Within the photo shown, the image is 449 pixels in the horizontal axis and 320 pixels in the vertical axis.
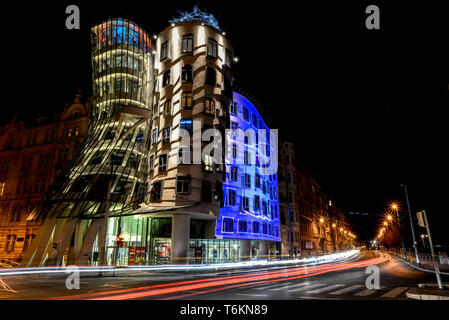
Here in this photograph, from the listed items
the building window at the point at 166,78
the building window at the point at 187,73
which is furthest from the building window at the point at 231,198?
the building window at the point at 166,78

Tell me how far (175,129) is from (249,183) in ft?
49.5

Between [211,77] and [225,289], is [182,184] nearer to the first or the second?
[211,77]

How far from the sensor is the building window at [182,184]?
31.3m

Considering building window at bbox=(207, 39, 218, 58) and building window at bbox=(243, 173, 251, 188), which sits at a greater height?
building window at bbox=(207, 39, 218, 58)

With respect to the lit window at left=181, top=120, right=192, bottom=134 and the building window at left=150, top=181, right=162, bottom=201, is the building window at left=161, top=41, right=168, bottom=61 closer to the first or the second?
the lit window at left=181, top=120, right=192, bottom=134

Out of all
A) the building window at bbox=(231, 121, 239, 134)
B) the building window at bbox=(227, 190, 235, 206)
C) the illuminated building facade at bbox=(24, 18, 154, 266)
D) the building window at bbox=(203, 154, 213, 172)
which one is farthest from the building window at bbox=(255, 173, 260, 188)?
the illuminated building facade at bbox=(24, 18, 154, 266)

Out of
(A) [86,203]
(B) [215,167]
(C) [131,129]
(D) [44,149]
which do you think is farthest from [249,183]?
(D) [44,149]

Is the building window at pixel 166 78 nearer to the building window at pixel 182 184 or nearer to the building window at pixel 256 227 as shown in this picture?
the building window at pixel 182 184

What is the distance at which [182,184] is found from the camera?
31.4 metres

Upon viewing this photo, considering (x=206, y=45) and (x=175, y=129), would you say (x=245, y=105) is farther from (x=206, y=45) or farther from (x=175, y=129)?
(x=175, y=129)

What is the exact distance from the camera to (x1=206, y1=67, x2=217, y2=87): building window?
35528 mm

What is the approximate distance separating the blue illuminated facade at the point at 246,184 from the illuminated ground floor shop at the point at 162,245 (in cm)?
164

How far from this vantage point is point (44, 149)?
52.9 metres

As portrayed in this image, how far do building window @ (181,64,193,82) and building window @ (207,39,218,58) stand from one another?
309cm
